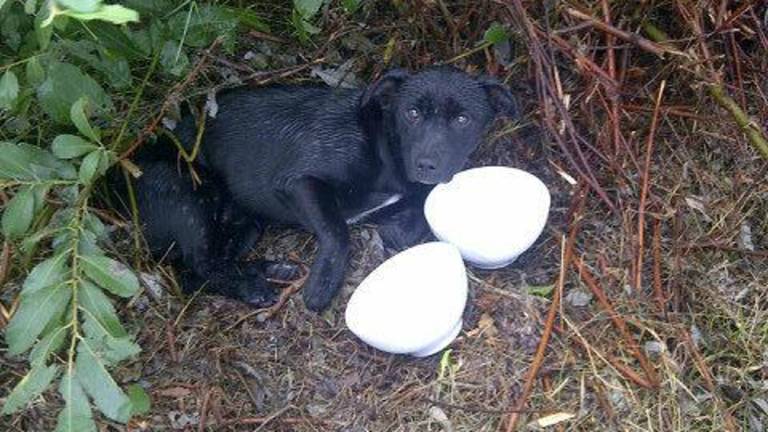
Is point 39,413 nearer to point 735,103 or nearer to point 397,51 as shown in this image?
point 397,51

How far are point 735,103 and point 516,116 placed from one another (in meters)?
0.68

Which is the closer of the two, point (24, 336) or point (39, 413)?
point (24, 336)

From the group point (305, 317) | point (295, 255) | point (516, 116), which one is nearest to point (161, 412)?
point (305, 317)

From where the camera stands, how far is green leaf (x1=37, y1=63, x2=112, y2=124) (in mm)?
2369

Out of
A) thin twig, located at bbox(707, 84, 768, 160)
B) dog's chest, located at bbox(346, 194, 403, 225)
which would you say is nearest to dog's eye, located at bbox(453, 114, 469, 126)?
dog's chest, located at bbox(346, 194, 403, 225)

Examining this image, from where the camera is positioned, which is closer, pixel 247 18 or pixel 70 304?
pixel 70 304

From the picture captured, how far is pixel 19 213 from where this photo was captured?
228 centimetres

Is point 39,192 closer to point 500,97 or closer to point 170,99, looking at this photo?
point 170,99

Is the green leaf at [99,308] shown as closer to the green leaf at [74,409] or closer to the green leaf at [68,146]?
the green leaf at [74,409]

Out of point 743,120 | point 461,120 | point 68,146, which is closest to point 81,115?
point 68,146

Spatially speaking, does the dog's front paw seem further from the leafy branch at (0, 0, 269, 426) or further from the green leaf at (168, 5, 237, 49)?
the green leaf at (168, 5, 237, 49)

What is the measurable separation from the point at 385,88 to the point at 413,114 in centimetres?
13

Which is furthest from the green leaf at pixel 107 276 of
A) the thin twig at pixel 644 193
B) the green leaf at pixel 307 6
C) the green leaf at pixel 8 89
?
the thin twig at pixel 644 193

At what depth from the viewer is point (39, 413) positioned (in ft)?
8.57
